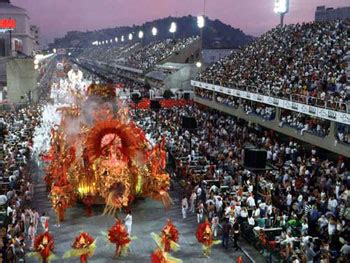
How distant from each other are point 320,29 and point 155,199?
24013 millimetres

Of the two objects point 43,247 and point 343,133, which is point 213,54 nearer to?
point 343,133

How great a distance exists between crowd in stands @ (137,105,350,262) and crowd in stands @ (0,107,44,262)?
5779mm

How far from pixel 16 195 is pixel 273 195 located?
31.5 ft

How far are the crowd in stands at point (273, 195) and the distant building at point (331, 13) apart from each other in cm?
2672

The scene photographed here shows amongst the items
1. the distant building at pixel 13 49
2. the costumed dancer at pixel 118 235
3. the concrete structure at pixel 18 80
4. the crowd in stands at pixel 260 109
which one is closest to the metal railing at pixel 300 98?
the crowd in stands at pixel 260 109

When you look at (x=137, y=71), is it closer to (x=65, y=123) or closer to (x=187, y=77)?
(x=187, y=77)

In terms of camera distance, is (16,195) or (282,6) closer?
(16,195)

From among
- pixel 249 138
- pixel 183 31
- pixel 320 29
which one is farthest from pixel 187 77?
pixel 183 31

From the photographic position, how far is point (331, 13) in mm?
56406

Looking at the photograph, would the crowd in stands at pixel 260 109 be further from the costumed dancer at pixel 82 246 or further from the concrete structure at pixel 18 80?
the concrete structure at pixel 18 80

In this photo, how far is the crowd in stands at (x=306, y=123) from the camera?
26250 millimetres

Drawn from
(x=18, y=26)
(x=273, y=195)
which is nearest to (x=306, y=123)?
(x=273, y=195)

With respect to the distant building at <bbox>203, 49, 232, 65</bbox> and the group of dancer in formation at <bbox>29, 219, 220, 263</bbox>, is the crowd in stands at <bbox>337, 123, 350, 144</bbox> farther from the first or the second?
the distant building at <bbox>203, 49, 232, 65</bbox>

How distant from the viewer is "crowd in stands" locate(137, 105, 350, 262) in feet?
49.5
